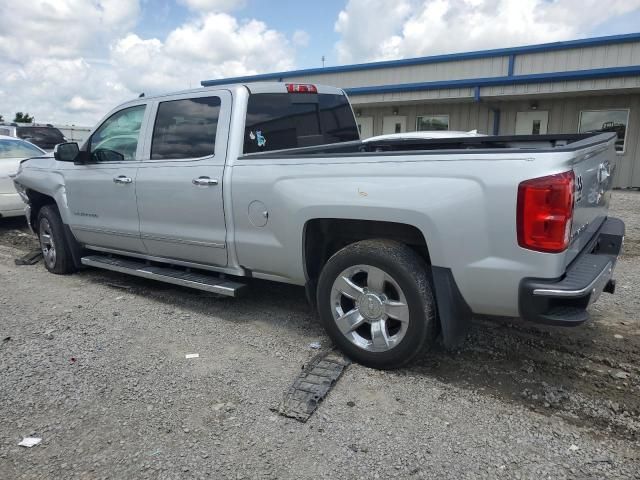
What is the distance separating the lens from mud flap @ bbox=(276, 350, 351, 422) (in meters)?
3.00

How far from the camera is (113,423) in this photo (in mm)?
2930

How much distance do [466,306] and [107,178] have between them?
3663mm

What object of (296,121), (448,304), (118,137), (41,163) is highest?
(296,121)

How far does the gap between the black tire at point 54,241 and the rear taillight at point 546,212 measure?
5.05 meters

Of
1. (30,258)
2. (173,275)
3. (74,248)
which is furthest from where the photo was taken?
(30,258)

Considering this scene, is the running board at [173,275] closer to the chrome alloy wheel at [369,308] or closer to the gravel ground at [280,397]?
the gravel ground at [280,397]

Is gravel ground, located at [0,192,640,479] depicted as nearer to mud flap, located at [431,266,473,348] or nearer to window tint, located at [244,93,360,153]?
mud flap, located at [431,266,473,348]

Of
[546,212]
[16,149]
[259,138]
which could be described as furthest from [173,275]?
[16,149]

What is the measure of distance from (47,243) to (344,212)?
4397 mm

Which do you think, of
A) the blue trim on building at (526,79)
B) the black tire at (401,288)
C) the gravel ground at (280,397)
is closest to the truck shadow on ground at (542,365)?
the gravel ground at (280,397)

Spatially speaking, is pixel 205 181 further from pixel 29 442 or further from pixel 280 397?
pixel 29 442

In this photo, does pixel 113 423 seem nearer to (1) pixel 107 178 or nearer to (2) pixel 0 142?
(1) pixel 107 178

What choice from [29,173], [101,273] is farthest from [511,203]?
[29,173]

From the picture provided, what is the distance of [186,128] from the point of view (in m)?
4.43
